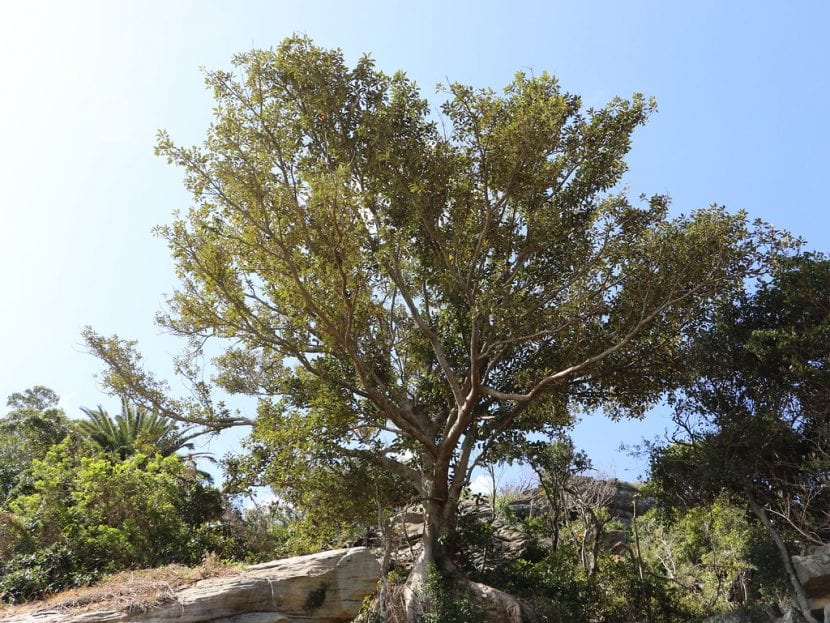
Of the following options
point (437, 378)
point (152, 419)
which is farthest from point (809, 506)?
point (152, 419)

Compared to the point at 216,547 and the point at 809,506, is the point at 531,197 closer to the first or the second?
the point at 809,506

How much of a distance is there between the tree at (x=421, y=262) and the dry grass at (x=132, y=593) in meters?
3.43

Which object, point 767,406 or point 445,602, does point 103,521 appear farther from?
point 767,406

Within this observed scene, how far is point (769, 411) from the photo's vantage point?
51.1ft

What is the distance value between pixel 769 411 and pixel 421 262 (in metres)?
8.77

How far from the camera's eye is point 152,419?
1006 inches

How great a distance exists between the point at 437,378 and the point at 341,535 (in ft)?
21.4

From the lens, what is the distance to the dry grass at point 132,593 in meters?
10.1

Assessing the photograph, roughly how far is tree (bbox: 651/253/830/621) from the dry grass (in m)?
11.1

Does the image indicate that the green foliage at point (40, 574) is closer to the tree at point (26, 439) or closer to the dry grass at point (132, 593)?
the dry grass at point (132, 593)

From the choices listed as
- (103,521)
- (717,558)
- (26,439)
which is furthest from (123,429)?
(717,558)

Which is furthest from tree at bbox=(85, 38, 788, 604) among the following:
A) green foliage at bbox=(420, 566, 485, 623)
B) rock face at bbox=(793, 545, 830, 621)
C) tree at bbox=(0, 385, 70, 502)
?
tree at bbox=(0, 385, 70, 502)

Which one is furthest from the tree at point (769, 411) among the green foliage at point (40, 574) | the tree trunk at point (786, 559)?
the green foliage at point (40, 574)

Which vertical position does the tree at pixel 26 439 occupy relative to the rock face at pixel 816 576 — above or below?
above
